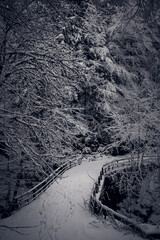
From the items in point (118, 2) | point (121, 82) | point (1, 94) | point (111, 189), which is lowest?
point (111, 189)

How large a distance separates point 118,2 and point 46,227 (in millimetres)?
7979

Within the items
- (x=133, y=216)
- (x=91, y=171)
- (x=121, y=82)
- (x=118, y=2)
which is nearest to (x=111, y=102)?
(x=121, y=82)

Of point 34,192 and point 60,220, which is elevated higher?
point 60,220

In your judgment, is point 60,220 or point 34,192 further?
point 34,192

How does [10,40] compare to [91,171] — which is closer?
[10,40]

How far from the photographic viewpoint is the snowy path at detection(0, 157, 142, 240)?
6746 mm

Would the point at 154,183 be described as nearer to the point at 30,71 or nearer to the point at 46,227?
the point at 46,227

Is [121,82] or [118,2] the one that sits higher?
[121,82]

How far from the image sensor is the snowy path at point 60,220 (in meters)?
6.75

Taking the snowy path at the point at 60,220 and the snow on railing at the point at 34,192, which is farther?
the snow on railing at the point at 34,192

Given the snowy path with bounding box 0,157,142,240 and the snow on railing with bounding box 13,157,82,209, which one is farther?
the snow on railing with bounding box 13,157,82,209

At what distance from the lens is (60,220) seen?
7.93 meters

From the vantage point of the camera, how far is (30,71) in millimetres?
6160

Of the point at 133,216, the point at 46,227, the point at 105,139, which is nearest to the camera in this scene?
the point at 46,227
